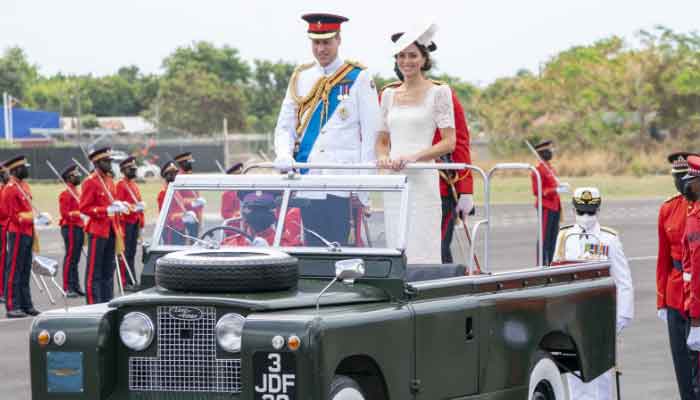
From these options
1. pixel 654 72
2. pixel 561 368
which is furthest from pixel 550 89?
pixel 561 368

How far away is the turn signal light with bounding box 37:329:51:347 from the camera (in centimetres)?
707

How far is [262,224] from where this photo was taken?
814 centimetres

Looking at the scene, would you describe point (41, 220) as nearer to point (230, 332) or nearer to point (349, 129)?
point (349, 129)

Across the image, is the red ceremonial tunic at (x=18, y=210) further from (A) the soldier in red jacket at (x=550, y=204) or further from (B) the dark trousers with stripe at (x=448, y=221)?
(B) the dark trousers with stripe at (x=448, y=221)

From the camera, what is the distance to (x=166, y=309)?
22.9 ft

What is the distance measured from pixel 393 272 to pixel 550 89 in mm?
71271

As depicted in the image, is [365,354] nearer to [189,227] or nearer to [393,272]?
[393,272]

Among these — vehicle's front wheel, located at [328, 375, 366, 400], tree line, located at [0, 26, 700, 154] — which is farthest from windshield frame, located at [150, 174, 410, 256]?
tree line, located at [0, 26, 700, 154]

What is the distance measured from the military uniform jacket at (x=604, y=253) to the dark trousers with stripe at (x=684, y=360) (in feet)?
2.85

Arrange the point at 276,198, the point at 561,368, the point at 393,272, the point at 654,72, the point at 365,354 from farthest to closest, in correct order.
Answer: the point at 654,72 < the point at 561,368 < the point at 276,198 < the point at 393,272 < the point at 365,354

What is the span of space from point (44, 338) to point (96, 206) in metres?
11.8

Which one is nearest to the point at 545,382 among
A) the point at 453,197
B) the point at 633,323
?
the point at 453,197

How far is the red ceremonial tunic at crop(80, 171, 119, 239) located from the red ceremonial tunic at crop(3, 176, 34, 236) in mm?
678

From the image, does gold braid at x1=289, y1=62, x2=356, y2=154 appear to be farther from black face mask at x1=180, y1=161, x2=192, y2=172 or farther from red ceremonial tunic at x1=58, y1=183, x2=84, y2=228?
red ceremonial tunic at x1=58, y1=183, x2=84, y2=228
